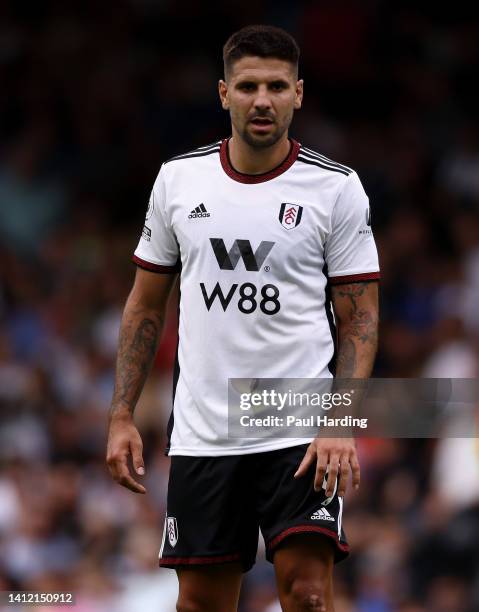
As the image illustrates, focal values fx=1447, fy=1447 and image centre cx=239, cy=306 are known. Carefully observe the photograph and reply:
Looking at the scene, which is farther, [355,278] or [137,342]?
[137,342]

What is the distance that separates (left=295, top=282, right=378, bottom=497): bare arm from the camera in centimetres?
505

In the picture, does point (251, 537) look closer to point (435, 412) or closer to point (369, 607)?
point (435, 412)

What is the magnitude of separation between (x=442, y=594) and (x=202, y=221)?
3.89 metres

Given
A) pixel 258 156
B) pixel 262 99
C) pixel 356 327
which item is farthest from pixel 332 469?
pixel 262 99

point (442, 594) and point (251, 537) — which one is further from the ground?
point (251, 537)

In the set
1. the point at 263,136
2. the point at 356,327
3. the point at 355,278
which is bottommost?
the point at 356,327

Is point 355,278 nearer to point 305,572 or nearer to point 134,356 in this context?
point 134,356

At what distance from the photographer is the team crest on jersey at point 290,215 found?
17.4 feet

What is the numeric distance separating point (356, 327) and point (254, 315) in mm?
383

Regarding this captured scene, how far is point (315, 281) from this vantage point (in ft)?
17.5

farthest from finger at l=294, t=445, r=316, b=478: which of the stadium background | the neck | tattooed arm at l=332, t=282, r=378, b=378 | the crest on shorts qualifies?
the stadium background

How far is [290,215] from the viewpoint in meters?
5.33

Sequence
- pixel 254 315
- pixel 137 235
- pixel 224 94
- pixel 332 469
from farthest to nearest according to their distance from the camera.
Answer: pixel 137 235, pixel 224 94, pixel 254 315, pixel 332 469

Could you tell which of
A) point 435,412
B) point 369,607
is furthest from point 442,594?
point 435,412
